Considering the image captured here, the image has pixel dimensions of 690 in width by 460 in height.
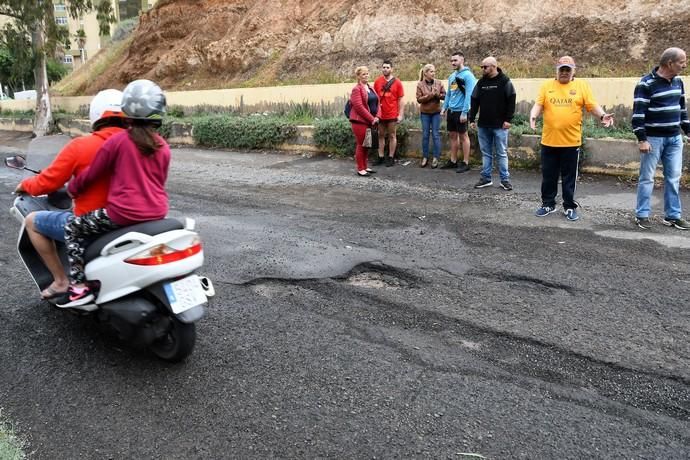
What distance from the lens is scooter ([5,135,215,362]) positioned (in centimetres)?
346

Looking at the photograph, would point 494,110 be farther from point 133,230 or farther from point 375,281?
point 133,230

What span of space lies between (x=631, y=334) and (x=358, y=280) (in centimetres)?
217

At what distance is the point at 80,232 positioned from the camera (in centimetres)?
369

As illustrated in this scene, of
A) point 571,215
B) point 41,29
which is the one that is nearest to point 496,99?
point 571,215

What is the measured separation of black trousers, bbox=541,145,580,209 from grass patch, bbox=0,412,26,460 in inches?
236

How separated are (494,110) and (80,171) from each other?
6.11 meters

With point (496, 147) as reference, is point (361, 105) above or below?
above

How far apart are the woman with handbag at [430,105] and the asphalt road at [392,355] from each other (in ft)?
12.5

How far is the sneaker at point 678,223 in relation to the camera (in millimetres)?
6379

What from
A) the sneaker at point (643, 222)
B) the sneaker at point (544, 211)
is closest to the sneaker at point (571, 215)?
the sneaker at point (544, 211)

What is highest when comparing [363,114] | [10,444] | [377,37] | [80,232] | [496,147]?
[377,37]

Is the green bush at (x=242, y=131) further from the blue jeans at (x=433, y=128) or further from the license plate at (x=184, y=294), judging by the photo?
the license plate at (x=184, y=294)

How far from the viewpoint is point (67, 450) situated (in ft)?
9.43

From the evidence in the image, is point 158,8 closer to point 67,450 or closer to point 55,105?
point 55,105
